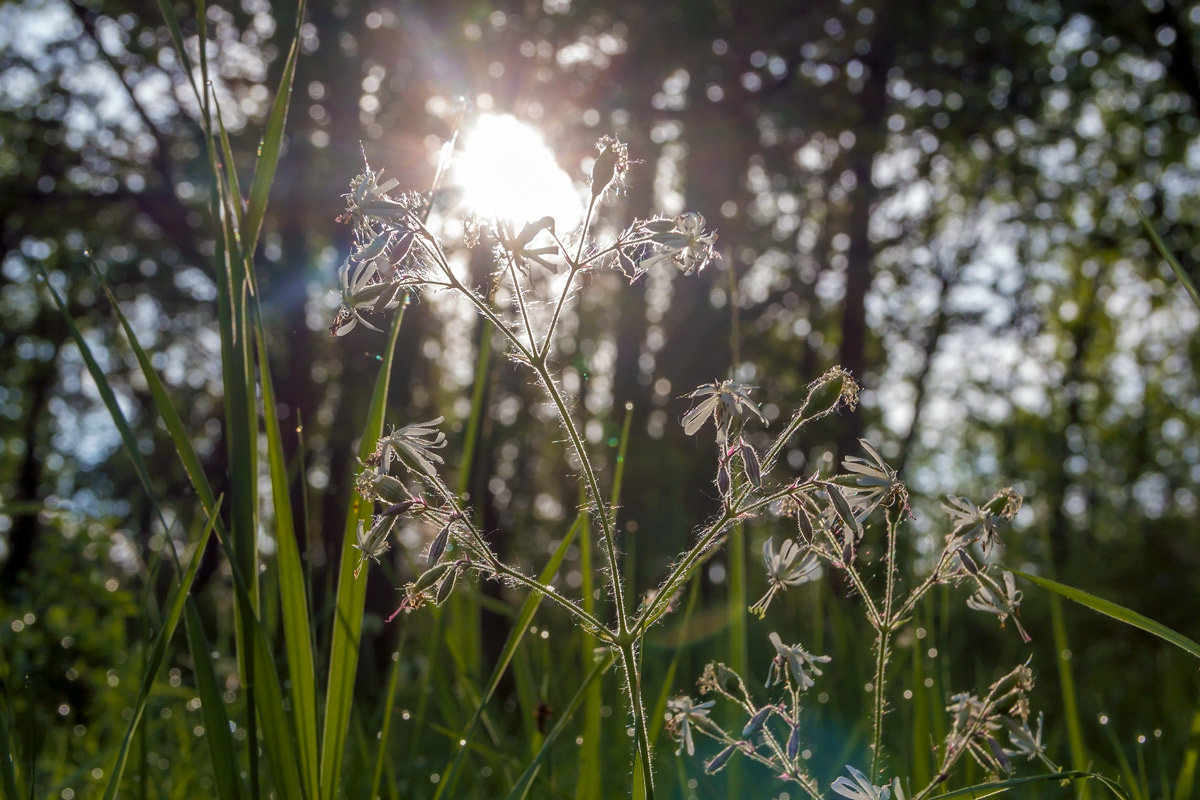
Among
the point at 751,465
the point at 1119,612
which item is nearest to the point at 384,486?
the point at 751,465

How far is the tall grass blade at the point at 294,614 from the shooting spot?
4.42ft

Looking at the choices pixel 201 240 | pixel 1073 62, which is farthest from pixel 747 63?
pixel 201 240

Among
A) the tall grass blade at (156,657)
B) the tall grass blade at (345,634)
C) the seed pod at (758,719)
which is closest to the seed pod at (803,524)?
the seed pod at (758,719)

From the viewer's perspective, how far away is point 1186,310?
72.7 feet

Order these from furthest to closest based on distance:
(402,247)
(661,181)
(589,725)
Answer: (661,181) → (589,725) → (402,247)

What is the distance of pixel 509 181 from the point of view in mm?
1342

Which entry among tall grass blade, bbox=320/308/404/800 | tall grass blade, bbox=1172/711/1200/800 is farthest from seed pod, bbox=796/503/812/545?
tall grass blade, bbox=1172/711/1200/800

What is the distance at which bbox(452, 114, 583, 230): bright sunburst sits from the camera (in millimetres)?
1303

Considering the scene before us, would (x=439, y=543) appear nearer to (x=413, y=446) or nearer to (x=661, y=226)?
(x=413, y=446)

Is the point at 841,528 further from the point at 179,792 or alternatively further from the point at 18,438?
the point at 18,438

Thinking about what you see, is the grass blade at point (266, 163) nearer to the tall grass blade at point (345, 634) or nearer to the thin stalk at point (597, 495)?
the tall grass blade at point (345, 634)

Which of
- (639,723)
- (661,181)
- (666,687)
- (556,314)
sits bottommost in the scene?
(666,687)

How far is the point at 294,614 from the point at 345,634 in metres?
0.09

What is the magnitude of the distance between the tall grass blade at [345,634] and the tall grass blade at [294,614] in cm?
2
